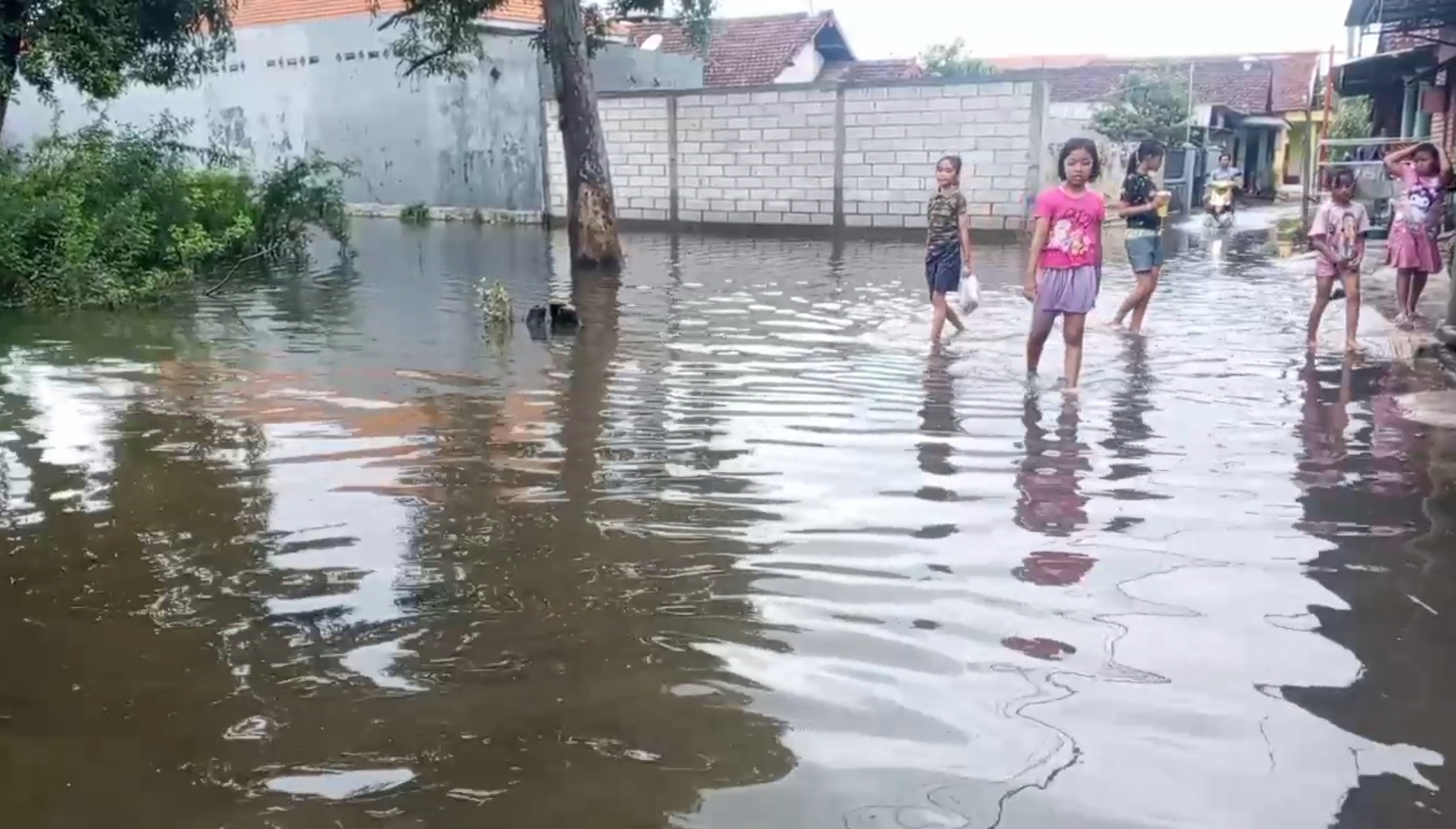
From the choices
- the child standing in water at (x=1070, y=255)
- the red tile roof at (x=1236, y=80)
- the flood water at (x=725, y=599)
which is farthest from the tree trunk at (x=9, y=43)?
the red tile roof at (x=1236, y=80)

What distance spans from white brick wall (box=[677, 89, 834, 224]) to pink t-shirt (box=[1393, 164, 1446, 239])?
1364 centimetres

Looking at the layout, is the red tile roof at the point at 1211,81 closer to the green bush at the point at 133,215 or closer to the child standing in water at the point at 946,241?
the green bush at the point at 133,215

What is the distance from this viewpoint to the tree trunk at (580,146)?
1648cm

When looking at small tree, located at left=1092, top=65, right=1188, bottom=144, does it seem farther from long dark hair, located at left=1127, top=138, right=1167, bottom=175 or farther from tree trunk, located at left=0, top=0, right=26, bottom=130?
tree trunk, located at left=0, top=0, right=26, bottom=130

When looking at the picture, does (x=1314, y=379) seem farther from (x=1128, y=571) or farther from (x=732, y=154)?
(x=732, y=154)

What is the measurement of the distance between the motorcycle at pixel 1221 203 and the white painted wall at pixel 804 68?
14854 millimetres

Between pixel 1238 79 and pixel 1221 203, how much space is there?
22.9 meters

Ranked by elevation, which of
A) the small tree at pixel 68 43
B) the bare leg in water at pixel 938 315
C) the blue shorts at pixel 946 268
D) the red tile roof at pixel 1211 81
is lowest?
the bare leg in water at pixel 938 315

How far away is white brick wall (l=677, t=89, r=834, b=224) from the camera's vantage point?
75.9ft

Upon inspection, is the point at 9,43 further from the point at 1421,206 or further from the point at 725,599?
the point at 1421,206

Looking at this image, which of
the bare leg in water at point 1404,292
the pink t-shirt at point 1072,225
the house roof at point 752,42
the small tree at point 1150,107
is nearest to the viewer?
the pink t-shirt at point 1072,225

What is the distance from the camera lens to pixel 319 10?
1230 inches

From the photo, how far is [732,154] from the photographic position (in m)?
24.0

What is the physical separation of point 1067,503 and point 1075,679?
69.9 inches
